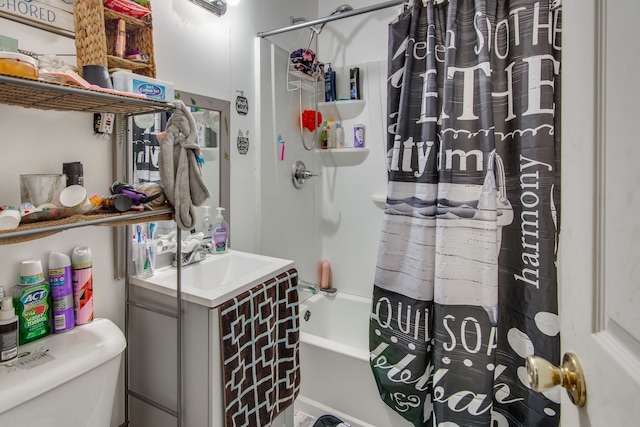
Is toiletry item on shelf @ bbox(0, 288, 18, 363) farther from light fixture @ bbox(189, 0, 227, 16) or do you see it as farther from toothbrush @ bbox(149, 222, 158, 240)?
light fixture @ bbox(189, 0, 227, 16)

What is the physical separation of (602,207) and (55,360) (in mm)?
1211

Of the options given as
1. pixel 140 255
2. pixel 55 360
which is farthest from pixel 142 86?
pixel 55 360

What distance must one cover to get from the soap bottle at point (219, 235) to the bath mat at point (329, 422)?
3.42 feet

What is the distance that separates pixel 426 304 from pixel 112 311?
4.42ft

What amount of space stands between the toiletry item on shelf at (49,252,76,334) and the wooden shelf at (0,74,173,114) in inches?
17.7

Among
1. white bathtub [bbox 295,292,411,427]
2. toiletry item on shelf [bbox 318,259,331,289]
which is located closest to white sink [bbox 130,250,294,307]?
white bathtub [bbox 295,292,411,427]

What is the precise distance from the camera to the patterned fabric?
114 centimetres

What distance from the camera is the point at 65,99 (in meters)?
0.89

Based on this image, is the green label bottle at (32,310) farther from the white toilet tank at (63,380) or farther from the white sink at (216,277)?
the white sink at (216,277)

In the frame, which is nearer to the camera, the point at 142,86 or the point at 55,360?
the point at 55,360

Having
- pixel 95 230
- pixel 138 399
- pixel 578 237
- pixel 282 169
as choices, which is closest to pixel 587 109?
pixel 578 237

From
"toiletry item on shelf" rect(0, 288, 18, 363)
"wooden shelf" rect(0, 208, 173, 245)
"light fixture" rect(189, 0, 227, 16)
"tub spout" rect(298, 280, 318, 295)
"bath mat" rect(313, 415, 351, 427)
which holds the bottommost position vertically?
"bath mat" rect(313, 415, 351, 427)

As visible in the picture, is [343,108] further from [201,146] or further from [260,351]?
[260,351]

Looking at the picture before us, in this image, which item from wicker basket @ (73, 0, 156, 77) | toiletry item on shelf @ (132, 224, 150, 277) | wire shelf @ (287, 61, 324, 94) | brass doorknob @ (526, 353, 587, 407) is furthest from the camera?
wire shelf @ (287, 61, 324, 94)
